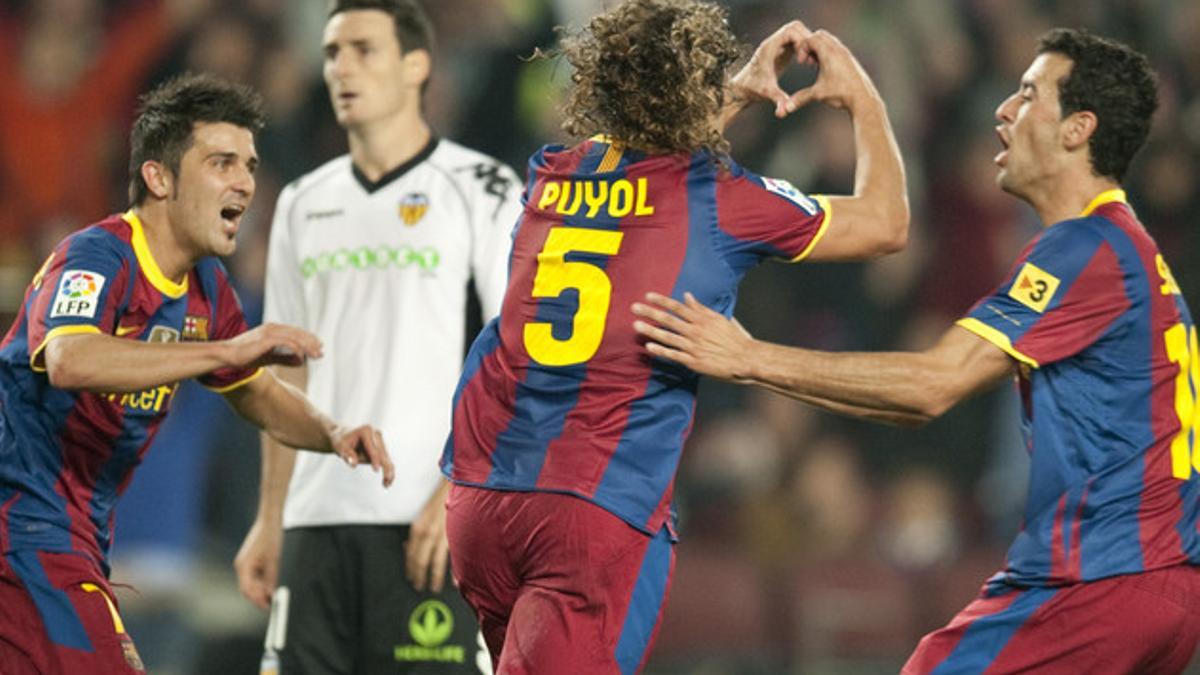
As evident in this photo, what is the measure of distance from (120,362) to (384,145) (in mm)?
1737

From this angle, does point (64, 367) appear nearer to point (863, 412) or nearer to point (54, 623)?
point (54, 623)

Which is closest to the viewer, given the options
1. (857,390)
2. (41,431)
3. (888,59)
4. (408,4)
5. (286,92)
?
(857,390)

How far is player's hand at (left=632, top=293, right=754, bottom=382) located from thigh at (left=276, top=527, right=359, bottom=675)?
→ 195 centimetres

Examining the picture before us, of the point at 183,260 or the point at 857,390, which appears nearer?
the point at 857,390

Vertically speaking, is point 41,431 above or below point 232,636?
above

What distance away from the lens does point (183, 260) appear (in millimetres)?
5082

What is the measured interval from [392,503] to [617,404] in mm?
1640

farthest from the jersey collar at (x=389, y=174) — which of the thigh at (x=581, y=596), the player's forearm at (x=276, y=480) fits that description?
the thigh at (x=581, y=596)

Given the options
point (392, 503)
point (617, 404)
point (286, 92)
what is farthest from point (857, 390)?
point (286, 92)

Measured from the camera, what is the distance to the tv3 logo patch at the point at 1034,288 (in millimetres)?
4652

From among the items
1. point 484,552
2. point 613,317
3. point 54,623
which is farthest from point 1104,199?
point 54,623

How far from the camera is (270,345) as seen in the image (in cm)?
455

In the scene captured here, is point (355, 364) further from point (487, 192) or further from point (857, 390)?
point (857, 390)

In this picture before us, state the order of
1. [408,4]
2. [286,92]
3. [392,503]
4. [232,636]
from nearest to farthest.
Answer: [392,503], [408,4], [232,636], [286,92]
